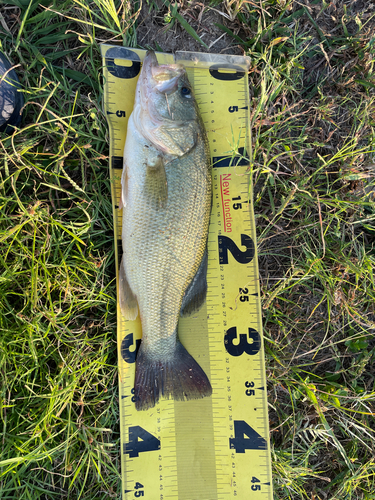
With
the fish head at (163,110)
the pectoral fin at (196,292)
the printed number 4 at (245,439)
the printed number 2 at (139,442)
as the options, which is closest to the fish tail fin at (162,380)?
the printed number 2 at (139,442)

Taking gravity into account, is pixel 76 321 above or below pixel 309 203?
below

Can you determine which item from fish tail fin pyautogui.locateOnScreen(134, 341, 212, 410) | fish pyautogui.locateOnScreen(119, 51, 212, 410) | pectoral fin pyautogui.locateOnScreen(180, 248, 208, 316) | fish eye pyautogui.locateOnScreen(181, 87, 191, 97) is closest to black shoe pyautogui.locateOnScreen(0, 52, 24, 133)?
fish pyautogui.locateOnScreen(119, 51, 212, 410)

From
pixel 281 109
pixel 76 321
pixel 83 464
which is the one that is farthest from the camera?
pixel 281 109

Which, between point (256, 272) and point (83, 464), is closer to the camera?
point (83, 464)

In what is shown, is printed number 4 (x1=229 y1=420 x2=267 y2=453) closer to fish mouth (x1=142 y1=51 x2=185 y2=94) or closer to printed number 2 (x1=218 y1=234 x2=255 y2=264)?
printed number 2 (x1=218 y1=234 x2=255 y2=264)

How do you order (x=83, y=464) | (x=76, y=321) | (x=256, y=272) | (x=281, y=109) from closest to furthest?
(x=83, y=464) < (x=76, y=321) < (x=256, y=272) < (x=281, y=109)

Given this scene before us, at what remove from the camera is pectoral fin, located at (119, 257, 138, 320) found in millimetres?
2182

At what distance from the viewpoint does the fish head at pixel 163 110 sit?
205 centimetres

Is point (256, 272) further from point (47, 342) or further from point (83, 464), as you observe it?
point (83, 464)

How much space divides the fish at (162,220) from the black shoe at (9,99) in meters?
0.81

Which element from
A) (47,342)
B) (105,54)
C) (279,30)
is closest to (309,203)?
(279,30)

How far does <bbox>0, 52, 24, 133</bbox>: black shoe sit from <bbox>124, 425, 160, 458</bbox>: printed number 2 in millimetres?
2439

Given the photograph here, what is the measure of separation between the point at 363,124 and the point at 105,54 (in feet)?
7.66

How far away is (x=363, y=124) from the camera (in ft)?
8.57
